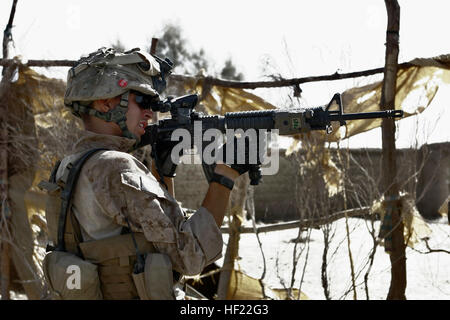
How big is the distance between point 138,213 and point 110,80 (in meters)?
0.57

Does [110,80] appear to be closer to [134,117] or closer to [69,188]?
[134,117]

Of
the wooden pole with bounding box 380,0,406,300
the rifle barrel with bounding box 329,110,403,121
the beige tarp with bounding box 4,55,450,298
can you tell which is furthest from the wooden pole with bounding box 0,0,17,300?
the rifle barrel with bounding box 329,110,403,121

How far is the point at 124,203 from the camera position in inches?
67.7

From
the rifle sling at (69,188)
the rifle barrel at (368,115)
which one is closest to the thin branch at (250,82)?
the rifle barrel at (368,115)

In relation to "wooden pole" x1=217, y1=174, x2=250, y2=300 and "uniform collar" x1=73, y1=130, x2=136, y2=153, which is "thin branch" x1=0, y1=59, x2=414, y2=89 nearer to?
"wooden pole" x1=217, y1=174, x2=250, y2=300

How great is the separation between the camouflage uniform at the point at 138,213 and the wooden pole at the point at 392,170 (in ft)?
7.53

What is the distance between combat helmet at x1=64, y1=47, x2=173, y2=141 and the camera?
1865 millimetres

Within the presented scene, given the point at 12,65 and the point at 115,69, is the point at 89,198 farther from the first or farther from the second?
the point at 12,65

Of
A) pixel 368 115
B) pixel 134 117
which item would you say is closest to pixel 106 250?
pixel 134 117

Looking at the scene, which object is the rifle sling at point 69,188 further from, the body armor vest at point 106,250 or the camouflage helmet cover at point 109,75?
the camouflage helmet cover at point 109,75

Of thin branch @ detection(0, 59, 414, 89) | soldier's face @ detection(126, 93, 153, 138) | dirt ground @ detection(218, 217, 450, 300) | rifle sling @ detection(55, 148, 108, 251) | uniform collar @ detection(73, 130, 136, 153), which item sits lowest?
dirt ground @ detection(218, 217, 450, 300)

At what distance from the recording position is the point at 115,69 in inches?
75.1
